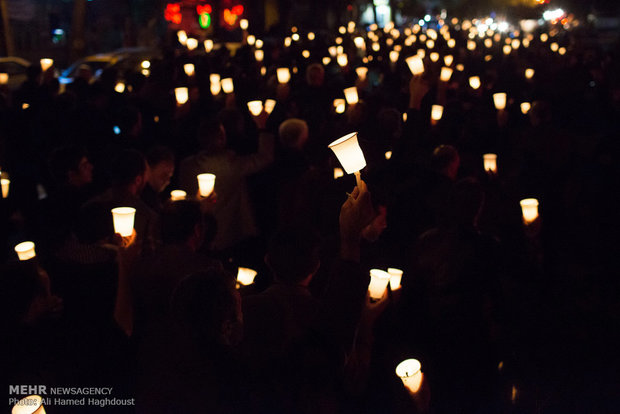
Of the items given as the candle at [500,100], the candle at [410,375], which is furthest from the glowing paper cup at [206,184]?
the candle at [500,100]

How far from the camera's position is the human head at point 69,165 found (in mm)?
5102

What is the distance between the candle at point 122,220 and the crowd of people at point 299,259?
85 millimetres

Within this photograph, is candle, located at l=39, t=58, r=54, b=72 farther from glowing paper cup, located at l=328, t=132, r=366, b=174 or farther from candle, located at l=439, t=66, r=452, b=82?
glowing paper cup, located at l=328, t=132, r=366, b=174

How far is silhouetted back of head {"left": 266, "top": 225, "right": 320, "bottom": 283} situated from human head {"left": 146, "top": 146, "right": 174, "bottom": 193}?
2.17 metres

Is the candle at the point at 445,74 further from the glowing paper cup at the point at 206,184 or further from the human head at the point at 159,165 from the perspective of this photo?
the glowing paper cup at the point at 206,184

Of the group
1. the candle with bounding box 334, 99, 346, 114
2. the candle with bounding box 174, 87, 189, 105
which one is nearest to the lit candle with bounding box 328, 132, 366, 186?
the candle with bounding box 334, 99, 346, 114

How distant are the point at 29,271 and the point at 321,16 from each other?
39.3 meters

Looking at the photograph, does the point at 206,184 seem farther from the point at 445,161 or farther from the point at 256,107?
the point at 256,107

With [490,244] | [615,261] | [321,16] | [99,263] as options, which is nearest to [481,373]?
[490,244]

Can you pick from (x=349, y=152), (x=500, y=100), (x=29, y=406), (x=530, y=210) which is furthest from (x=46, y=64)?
(x=29, y=406)

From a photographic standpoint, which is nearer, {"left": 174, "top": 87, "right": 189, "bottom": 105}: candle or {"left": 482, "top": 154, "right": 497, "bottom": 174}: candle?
{"left": 482, "top": 154, "right": 497, "bottom": 174}: candle

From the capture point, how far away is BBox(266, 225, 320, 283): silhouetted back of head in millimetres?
3381

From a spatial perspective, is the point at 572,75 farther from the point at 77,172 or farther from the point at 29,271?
the point at 29,271

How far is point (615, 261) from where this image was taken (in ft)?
24.4
